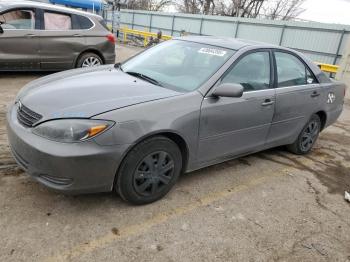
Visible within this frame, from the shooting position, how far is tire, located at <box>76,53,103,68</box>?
8.45m

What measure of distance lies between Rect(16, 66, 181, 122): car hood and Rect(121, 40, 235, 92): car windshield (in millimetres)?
213

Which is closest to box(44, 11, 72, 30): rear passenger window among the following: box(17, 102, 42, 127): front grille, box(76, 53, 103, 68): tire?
box(76, 53, 103, 68): tire

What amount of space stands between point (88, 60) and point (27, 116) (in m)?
5.83

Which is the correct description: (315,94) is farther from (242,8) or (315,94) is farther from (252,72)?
(242,8)

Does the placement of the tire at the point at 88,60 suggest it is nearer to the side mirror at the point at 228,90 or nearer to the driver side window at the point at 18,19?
the driver side window at the point at 18,19

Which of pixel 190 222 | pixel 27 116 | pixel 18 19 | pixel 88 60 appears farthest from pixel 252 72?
pixel 18 19

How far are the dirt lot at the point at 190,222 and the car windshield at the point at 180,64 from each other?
1123 mm

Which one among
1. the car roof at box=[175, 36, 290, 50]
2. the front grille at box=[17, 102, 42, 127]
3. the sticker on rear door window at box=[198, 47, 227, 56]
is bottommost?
the front grille at box=[17, 102, 42, 127]

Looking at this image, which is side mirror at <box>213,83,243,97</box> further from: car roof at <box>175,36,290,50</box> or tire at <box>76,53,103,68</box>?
tire at <box>76,53,103,68</box>

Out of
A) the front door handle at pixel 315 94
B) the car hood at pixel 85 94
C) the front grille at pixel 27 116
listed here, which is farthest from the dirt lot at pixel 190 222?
the front door handle at pixel 315 94

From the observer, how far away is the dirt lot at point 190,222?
2.72 meters

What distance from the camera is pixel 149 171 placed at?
3.20 metres

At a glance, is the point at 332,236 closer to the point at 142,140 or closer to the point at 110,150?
the point at 142,140

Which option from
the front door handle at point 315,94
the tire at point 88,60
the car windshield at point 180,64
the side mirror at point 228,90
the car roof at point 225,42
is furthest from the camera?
the tire at point 88,60
